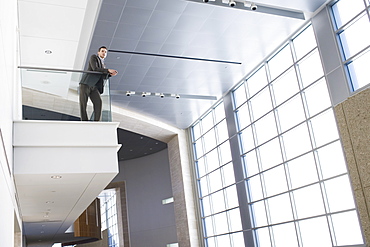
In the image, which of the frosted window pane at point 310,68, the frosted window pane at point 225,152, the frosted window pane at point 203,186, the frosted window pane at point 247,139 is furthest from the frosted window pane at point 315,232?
the frosted window pane at point 203,186

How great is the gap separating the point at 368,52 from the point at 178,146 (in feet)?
38.4

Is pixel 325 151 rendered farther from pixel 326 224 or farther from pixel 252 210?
pixel 252 210

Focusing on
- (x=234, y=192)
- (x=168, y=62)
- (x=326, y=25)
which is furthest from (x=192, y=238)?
(x=326, y=25)

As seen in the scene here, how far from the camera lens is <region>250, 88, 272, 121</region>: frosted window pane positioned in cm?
1429

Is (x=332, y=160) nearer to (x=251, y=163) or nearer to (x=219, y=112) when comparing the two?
(x=251, y=163)

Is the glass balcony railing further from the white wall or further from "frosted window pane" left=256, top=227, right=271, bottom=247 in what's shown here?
"frosted window pane" left=256, top=227, right=271, bottom=247

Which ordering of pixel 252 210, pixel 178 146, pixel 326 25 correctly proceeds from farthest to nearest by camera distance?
pixel 178 146, pixel 252 210, pixel 326 25

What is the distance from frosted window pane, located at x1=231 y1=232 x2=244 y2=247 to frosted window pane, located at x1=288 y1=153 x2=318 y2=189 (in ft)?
14.2

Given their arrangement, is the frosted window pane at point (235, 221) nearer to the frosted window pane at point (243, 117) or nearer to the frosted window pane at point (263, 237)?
the frosted window pane at point (263, 237)

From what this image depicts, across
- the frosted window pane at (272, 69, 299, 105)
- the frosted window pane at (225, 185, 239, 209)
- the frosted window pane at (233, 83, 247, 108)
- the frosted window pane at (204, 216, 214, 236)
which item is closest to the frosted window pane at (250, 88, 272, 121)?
the frosted window pane at (272, 69, 299, 105)

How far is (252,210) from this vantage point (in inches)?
604

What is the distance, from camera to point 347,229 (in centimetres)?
1082

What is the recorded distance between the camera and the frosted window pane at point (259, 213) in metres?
14.6

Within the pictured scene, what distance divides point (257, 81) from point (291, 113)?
2.43 meters
